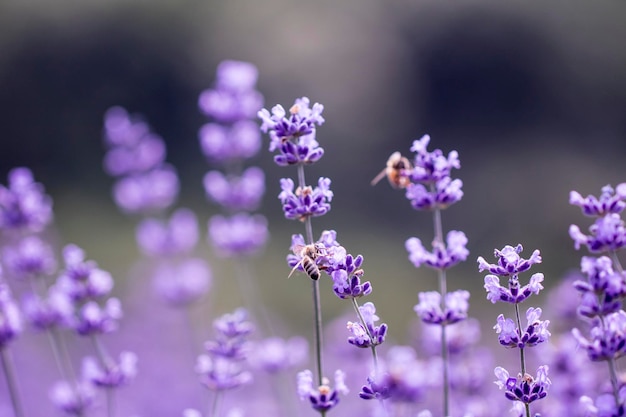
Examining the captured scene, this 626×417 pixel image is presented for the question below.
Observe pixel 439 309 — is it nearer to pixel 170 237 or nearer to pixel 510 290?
pixel 510 290

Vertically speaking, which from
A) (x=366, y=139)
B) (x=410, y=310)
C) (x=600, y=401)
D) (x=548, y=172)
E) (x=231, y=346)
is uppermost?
(x=366, y=139)

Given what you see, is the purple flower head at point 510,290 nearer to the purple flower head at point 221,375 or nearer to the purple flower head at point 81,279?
the purple flower head at point 221,375

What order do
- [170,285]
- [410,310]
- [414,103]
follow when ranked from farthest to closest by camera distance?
1. [414,103]
2. [410,310]
3. [170,285]

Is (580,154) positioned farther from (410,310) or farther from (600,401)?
(600,401)

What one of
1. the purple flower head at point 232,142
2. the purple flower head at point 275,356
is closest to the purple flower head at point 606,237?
the purple flower head at point 275,356

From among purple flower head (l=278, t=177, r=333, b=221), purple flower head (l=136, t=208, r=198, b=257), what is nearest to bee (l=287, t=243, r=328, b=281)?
purple flower head (l=278, t=177, r=333, b=221)

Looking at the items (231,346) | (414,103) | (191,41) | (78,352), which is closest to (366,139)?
(414,103)
